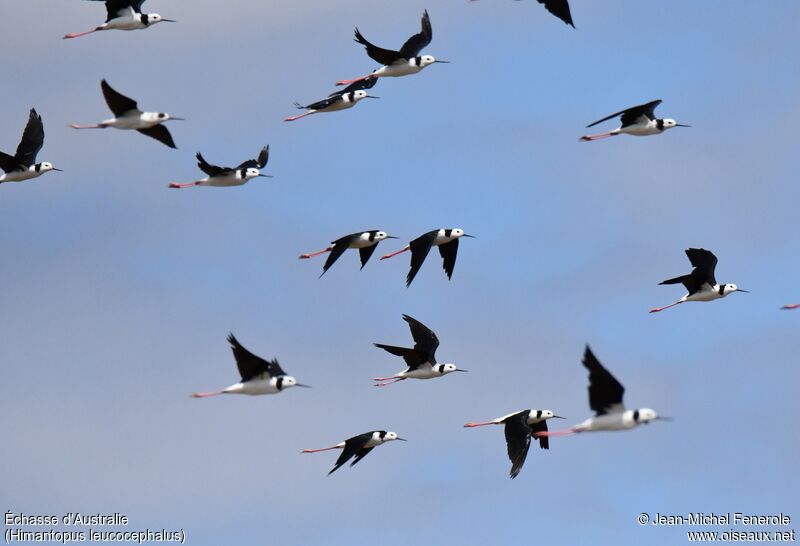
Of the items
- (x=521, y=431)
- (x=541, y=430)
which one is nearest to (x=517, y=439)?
(x=521, y=431)

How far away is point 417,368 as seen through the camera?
1221 inches

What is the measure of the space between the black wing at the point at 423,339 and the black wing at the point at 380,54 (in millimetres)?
4280

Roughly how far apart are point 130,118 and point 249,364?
16.0 ft

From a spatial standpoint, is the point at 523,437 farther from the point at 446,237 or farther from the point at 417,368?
the point at 446,237

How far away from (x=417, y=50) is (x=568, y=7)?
122 inches

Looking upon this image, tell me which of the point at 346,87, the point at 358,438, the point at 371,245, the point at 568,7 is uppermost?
the point at 568,7

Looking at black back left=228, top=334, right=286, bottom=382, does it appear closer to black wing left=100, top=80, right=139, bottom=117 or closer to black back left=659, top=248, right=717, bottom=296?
black wing left=100, top=80, right=139, bottom=117

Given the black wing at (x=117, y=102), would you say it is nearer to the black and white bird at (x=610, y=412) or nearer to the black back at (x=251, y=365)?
the black back at (x=251, y=365)

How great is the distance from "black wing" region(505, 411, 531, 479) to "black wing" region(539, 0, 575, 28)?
6406mm

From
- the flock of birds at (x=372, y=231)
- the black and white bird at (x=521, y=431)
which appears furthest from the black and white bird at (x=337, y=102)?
the black and white bird at (x=521, y=431)

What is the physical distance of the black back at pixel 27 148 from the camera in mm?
30781

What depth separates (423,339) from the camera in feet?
102

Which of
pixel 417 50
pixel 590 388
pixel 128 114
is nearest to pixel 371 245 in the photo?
pixel 417 50

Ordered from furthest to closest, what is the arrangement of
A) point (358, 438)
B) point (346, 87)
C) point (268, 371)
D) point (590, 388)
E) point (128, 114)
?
point (346, 87) < point (358, 438) < point (128, 114) < point (268, 371) < point (590, 388)
